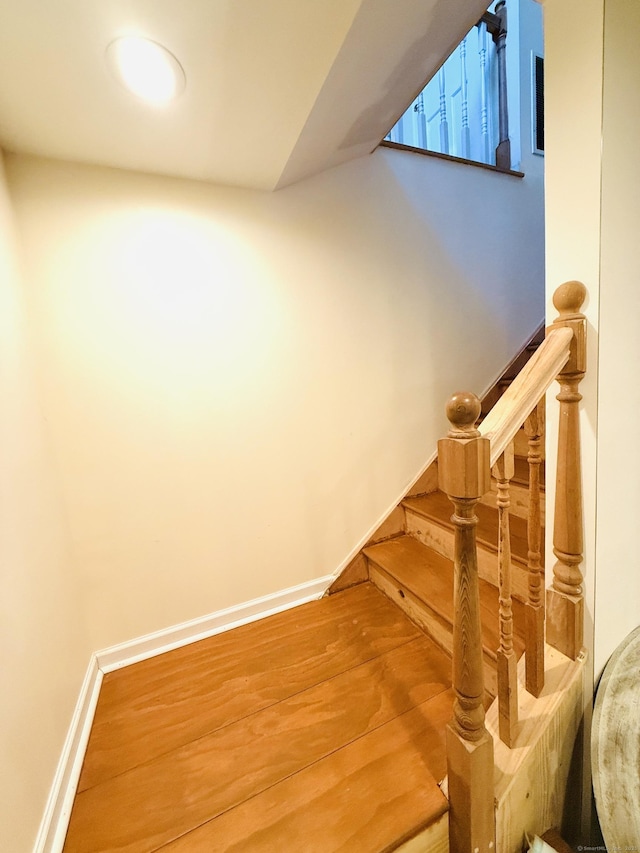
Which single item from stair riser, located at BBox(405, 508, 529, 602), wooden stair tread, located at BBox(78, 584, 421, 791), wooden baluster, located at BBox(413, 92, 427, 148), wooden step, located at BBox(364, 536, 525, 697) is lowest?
wooden stair tread, located at BBox(78, 584, 421, 791)

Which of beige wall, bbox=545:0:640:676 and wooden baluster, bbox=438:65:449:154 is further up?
wooden baluster, bbox=438:65:449:154

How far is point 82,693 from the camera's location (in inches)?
45.3

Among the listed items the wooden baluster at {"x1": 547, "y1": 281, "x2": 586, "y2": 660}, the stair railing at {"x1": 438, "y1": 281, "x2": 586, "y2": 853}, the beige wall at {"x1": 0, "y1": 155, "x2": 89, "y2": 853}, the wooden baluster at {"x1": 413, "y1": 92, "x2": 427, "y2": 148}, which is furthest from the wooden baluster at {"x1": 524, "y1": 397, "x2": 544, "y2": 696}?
the wooden baluster at {"x1": 413, "y1": 92, "x2": 427, "y2": 148}

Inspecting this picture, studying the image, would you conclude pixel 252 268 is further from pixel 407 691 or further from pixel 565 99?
pixel 407 691

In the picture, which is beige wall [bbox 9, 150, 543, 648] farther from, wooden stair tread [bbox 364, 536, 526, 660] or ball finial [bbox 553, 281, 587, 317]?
ball finial [bbox 553, 281, 587, 317]

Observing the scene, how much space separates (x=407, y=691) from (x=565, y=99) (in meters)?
1.72

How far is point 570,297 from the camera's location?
2.74 feet

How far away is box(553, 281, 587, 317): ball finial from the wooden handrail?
0.05 meters

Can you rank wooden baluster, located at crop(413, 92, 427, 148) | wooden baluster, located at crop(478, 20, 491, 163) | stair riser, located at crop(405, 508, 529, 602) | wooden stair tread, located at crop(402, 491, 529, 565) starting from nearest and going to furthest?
stair riser, located at crop(405, 508, 529, 602) < wooden stair tread, located at crop(402, 491, 529, 565) < wooden baluster, located at crop(413, 92, 427, 148) < wooden baluster, located at crop(478, 20, 491, 163)

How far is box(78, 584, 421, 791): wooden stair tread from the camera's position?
1067 millimetres

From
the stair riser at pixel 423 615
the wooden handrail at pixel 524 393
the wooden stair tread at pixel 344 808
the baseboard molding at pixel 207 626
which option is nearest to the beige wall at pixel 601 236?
the wooden handrail at pixel 524 393

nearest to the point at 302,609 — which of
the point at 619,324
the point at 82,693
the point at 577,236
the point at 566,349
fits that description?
the point at 82,693

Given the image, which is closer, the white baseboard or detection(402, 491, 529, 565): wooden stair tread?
the white baseboard

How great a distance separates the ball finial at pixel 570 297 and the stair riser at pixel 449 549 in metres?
0.78
